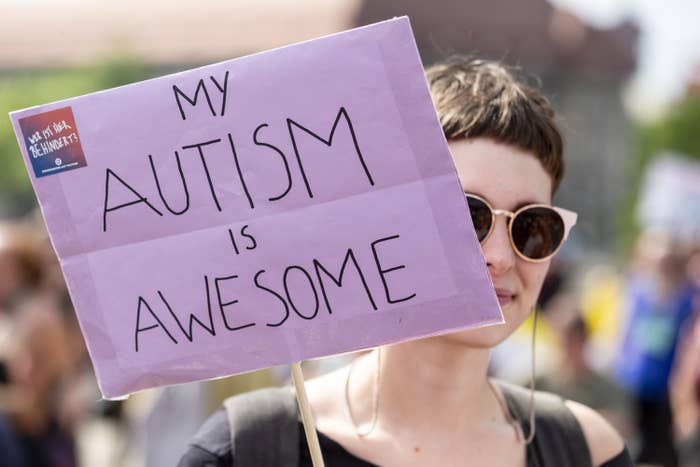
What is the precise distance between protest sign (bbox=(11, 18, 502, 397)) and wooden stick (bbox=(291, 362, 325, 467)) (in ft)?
0.10

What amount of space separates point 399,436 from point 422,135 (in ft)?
1.91

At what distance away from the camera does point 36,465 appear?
397 centimetres

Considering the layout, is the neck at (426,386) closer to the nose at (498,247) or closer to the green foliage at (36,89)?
the nose at (498,247)

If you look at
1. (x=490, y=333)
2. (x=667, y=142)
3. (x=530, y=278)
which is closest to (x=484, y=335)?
(x=490, y=333)

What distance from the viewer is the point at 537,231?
5.95 ft

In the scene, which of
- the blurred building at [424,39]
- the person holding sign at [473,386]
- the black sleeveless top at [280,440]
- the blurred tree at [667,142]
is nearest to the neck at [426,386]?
the person holding sign at [473,386]

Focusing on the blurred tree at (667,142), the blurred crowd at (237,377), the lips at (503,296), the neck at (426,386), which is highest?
the lips at (503,296)

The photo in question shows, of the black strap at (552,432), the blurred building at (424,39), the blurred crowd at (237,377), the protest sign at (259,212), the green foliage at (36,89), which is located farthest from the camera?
the blurred building at (424,39)

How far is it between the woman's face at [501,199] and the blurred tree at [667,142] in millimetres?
38945

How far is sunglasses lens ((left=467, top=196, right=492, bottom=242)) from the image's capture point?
1769 millimetres

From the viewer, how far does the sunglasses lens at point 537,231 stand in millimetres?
1802

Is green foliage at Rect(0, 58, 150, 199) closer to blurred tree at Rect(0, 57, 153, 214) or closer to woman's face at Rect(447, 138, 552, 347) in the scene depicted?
blurred tree at Rect(0, 57, 153, 214)

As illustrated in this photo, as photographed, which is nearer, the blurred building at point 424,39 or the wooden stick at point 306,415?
the wooden stick at point 306,415

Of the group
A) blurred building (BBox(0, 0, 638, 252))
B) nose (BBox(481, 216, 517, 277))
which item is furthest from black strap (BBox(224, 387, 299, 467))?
blurred building (BBox(0, 0, 638, 252))
